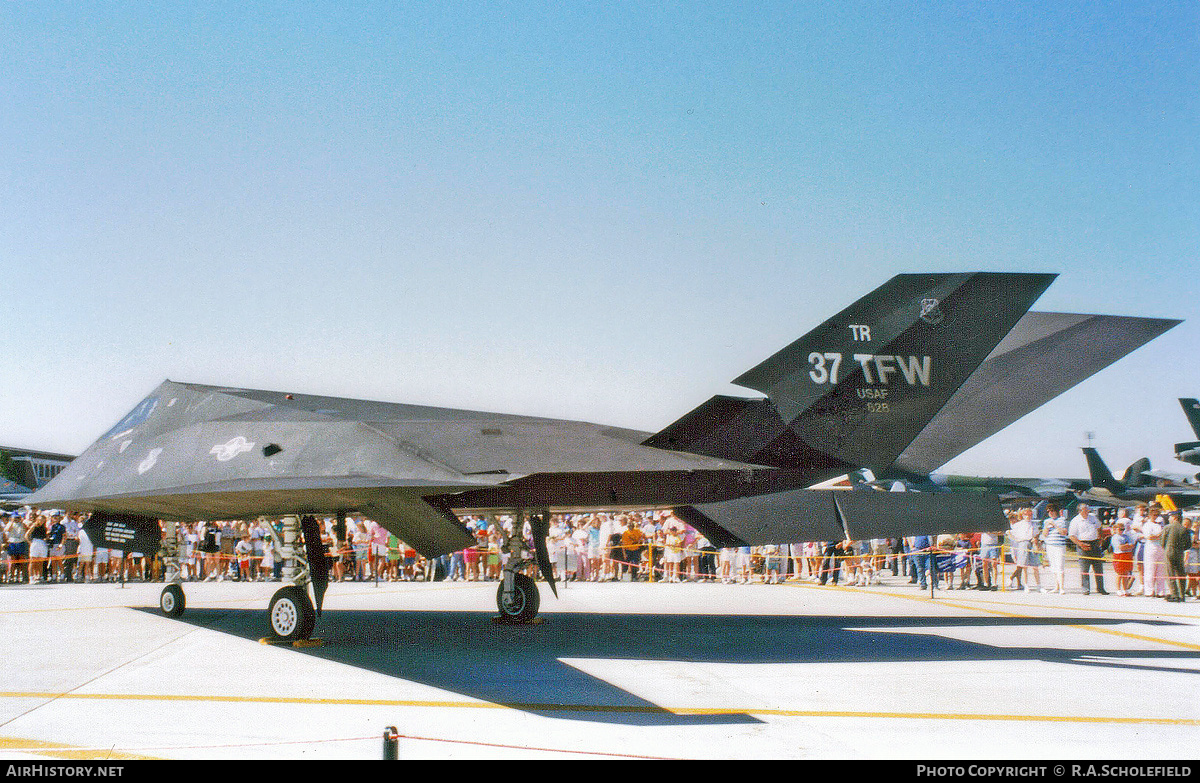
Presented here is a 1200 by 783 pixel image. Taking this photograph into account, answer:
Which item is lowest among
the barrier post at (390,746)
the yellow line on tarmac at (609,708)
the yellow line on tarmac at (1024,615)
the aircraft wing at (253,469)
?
the yellow line on tarmac at (1024,615)

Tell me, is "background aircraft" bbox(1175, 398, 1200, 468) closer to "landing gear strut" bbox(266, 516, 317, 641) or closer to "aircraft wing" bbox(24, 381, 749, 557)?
"aircraft wing" bbox(24, 381, 749, 557)

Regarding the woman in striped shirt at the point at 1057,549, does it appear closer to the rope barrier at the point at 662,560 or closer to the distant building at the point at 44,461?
the rope barrier at the point at 662,560

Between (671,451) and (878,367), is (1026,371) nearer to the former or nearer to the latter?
(878,367)

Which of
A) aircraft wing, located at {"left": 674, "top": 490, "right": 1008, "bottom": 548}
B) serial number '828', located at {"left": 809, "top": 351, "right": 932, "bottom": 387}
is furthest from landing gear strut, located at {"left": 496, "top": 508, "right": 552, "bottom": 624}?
serial number '828', located at {"left": 809, "top": 351, "right": 932, "bottom": 387}

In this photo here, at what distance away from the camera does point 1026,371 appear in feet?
33.4

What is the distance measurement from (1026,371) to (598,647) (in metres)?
5.80

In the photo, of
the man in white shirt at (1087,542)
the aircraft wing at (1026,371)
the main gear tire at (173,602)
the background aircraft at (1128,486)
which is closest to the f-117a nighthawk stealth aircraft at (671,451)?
the aircraft wing at (1026,371)

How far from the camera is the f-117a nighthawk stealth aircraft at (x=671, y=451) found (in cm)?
868

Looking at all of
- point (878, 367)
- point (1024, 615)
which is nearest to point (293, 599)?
point (878, 367)

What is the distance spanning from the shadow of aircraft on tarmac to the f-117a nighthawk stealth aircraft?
1.19 m

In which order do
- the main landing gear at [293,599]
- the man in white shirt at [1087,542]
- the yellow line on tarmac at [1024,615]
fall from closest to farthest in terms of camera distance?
the main landing gear at [293,599] < the yellow line on tarmac at [1024,615] < the man in white shirt at [1087,542]

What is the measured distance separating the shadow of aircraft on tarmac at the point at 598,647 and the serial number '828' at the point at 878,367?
287 cm

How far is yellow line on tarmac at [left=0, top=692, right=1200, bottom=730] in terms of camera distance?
6.25 meters
